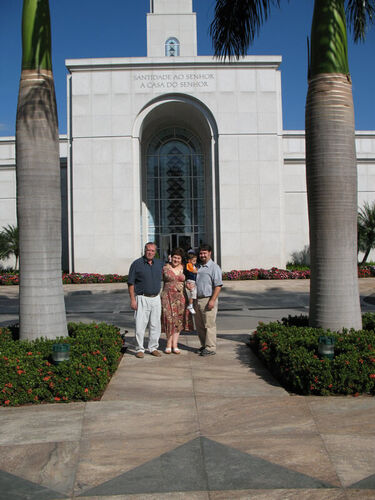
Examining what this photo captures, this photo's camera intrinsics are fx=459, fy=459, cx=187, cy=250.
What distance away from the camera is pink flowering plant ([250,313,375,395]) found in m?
5.09

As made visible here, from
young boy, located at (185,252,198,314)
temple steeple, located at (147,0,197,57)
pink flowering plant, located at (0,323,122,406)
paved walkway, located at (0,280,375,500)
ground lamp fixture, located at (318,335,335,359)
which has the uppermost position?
temple steeple, located at (147,0,197,57)

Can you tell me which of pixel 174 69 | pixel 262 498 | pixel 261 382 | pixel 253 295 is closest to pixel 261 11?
pixel 261 382

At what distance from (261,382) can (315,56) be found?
462cm

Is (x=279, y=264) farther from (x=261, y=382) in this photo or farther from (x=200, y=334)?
(x=261, y=382)

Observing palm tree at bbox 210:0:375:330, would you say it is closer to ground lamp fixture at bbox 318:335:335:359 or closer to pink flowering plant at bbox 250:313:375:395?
pink flowering plant at bbox 250:313:375:395

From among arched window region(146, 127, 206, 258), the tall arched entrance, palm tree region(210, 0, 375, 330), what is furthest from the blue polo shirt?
arched window region(146, 127, 206, 258)

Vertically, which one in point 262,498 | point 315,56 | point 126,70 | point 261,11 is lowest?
point 262,498

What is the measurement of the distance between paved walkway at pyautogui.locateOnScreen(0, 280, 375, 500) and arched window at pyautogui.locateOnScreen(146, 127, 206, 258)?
21.8 meters

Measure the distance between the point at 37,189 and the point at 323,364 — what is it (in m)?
4.29

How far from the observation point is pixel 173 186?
27750 mm

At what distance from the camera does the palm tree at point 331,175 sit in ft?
20.8

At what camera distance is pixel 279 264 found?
23.5 meters

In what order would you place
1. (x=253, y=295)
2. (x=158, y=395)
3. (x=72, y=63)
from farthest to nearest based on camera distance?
(x=72, y=63) → (x=253, y=295) → (x=158, y=395)

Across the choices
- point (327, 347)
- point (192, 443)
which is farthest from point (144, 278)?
point (192, 443)
